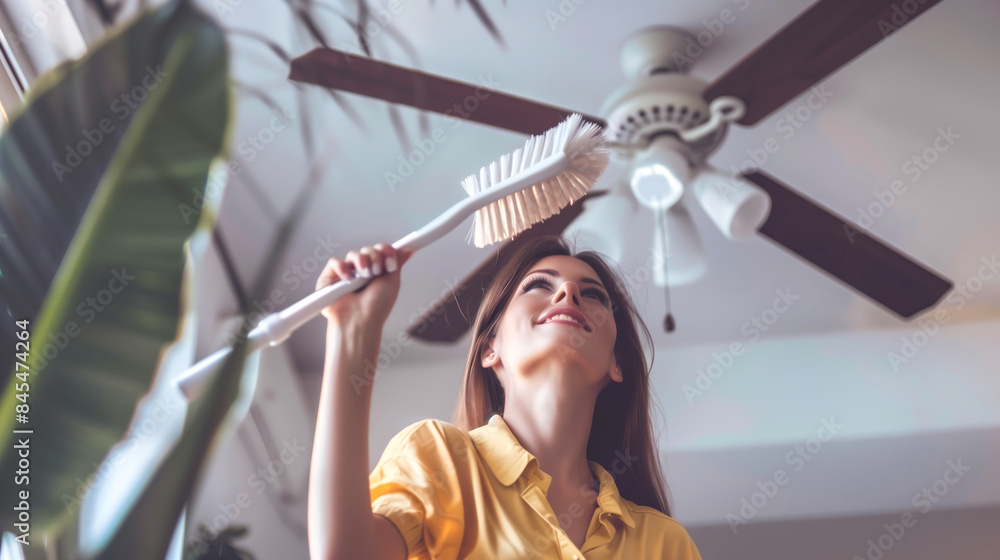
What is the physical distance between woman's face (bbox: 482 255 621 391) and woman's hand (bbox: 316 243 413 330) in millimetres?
332

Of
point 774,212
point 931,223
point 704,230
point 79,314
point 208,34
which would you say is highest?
point 931,223

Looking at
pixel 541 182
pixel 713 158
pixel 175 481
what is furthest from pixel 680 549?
pixel 713 158

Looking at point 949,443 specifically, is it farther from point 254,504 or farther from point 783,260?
point 254,504

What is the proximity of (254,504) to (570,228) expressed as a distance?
4.60 feet

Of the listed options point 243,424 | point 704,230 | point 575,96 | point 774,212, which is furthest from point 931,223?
point 243,424

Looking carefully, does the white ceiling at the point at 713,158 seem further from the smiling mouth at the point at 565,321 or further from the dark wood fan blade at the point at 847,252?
the smiling mouth at the point at 565,321

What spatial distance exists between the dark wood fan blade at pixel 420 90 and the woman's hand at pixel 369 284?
2.29 feet

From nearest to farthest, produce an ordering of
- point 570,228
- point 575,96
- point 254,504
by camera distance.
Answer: point 570,228 < point 575,96 < point 254,504

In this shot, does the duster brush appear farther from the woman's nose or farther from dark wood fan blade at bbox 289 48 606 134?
dark wood fan blade at bbox 289 48 606 134

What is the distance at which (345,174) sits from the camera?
6.84 feet

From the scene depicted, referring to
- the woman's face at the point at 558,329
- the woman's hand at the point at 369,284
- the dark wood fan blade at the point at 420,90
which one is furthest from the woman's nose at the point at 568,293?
the dark wood fan blade at the point at 420,90

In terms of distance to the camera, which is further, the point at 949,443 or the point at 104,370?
the point at 949,443

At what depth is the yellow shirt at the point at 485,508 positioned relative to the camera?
74cm

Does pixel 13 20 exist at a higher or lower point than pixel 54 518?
higher
